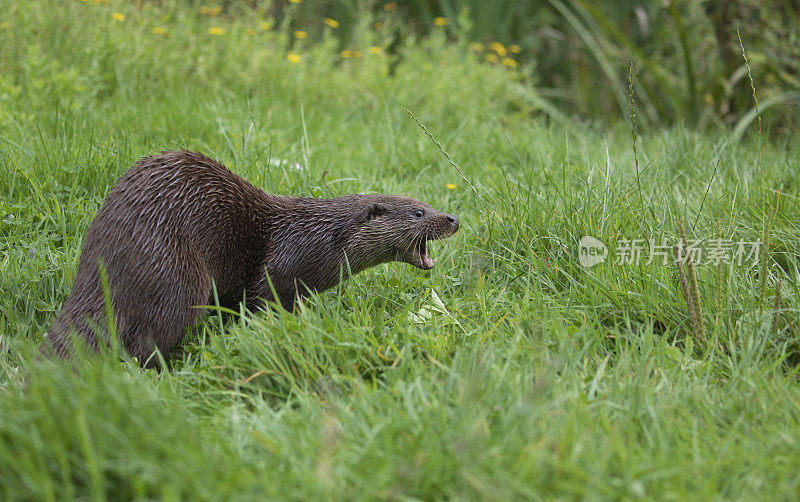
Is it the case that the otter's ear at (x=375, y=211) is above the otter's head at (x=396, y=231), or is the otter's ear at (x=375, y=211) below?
above

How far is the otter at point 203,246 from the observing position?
2621 millimetres

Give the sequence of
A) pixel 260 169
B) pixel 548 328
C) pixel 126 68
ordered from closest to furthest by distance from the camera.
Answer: pixel 548 328 < pixel 260 169 < pixel 126 68

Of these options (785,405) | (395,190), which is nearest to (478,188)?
(395,190)

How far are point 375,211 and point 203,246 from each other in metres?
0.77

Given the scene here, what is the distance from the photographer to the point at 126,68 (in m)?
5.11

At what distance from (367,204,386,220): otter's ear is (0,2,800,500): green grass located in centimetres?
30

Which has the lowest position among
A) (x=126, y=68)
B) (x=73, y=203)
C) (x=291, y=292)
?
(x=291, y=292)

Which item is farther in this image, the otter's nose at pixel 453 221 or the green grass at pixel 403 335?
the otter's nose at pixel 453 221

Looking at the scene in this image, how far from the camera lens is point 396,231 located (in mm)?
3119

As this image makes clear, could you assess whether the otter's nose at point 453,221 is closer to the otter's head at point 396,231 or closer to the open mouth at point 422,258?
the otter's head at point 396,231

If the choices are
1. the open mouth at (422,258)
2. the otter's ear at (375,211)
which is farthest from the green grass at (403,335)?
the otter's ear at (375,211)

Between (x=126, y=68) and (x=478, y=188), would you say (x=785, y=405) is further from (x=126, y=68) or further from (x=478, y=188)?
(x=126, y=68)

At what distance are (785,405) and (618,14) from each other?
7303mm

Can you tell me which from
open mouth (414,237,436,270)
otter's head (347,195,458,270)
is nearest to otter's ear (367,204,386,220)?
otter's head (347,195,458,270)
